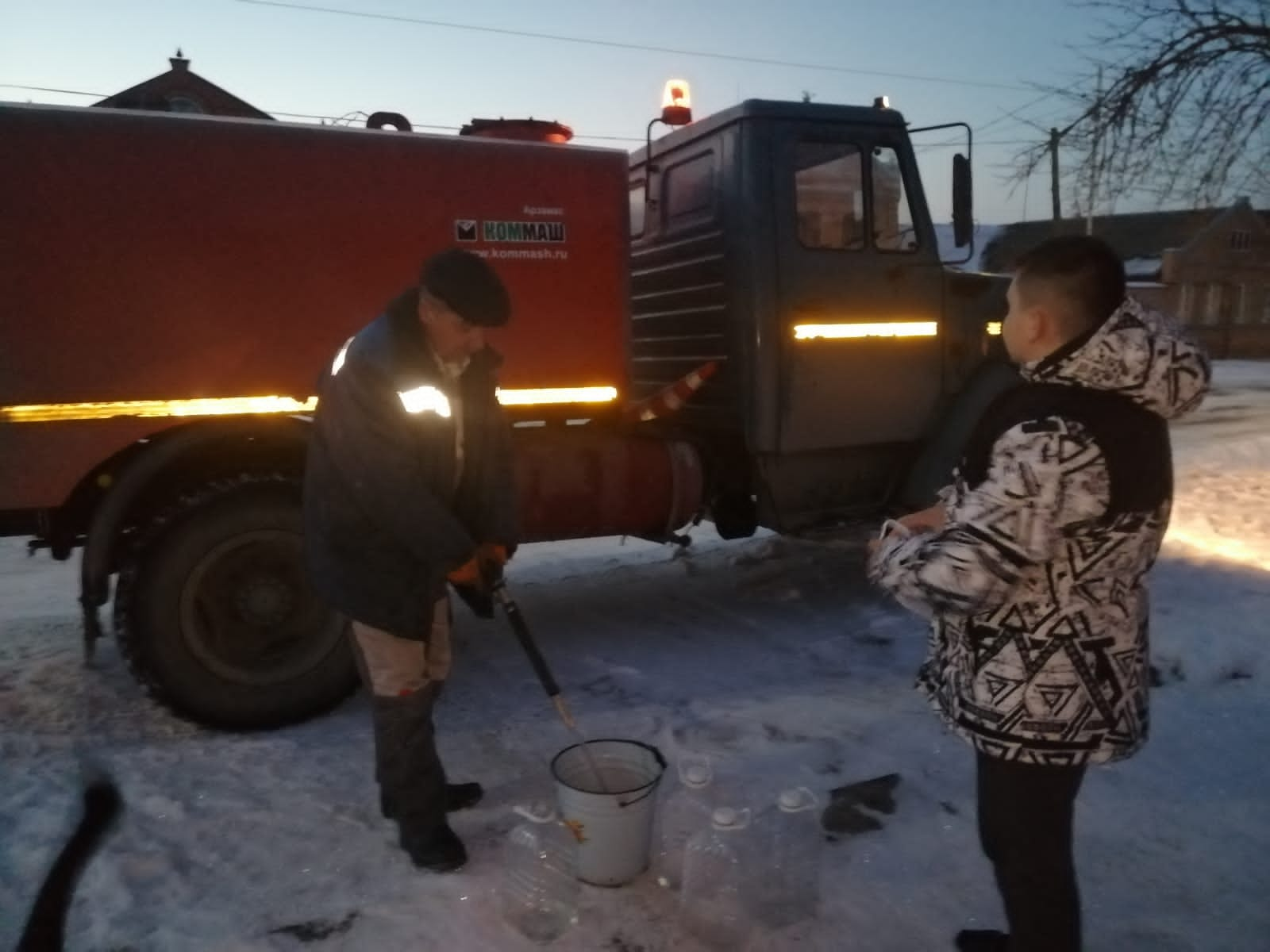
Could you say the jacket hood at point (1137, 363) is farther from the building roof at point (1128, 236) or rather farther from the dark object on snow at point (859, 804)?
the building roof at point (1128, 236)

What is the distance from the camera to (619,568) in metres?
6.34

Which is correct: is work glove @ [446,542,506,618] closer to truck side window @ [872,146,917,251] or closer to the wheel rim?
the wheel rim

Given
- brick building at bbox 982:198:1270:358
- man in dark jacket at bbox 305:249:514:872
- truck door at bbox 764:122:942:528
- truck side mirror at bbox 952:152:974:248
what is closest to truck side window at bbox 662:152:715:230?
truck door at bbox 764:122:942:528

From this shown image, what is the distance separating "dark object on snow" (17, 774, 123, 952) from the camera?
255cm

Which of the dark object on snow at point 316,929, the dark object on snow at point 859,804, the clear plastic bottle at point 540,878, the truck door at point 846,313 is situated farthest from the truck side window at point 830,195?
the dark object on snow at point 316,929

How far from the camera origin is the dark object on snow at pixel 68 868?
255 centimetres

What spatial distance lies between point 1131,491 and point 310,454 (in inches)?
84.7

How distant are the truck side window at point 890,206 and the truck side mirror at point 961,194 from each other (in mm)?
244

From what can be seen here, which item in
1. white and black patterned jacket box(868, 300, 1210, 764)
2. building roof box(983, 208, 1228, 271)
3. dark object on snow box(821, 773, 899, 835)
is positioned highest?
building roof box(983, 208, 1228, 271)

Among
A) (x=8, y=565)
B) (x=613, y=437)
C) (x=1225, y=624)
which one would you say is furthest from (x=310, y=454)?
(x=8, y=565)

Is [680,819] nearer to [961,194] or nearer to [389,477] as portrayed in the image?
[389,477]

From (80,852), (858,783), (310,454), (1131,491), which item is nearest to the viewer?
(1131,491)

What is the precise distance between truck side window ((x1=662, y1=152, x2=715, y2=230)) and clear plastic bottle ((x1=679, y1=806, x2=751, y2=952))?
327cm

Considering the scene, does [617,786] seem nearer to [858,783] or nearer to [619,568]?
[858,783]
